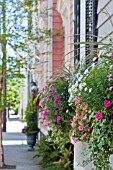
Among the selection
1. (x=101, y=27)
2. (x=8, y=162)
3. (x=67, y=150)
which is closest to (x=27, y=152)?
(x=8, y=162)

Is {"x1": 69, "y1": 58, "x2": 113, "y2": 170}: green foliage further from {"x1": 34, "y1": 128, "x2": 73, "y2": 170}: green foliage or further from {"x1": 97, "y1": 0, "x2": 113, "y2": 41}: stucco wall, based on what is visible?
{"x1": 34, "y1": 128, "x2": 73, "y2": 170}: green foliage

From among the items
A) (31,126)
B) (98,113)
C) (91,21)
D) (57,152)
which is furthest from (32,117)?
(98,113)

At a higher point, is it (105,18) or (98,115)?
(105,18)

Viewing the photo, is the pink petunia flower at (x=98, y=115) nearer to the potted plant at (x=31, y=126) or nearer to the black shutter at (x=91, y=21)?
the black shutter at (x=91, y=21)

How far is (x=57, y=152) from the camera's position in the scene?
1165 cm

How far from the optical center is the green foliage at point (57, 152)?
28.2 feet

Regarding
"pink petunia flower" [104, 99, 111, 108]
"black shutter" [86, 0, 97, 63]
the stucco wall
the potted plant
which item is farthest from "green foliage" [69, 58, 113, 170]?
the potted plant

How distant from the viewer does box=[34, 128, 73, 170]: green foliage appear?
8602mm

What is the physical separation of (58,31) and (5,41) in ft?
6.09

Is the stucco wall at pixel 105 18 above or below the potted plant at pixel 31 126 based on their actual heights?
above

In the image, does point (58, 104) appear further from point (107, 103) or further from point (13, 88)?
point (13, 88)

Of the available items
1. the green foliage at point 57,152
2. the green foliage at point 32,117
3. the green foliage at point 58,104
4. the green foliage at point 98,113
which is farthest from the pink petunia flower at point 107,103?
the green foliage at point 32,117

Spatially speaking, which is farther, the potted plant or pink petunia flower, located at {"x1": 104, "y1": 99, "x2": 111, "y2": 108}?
the potted plant

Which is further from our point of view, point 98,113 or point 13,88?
point 13,88
